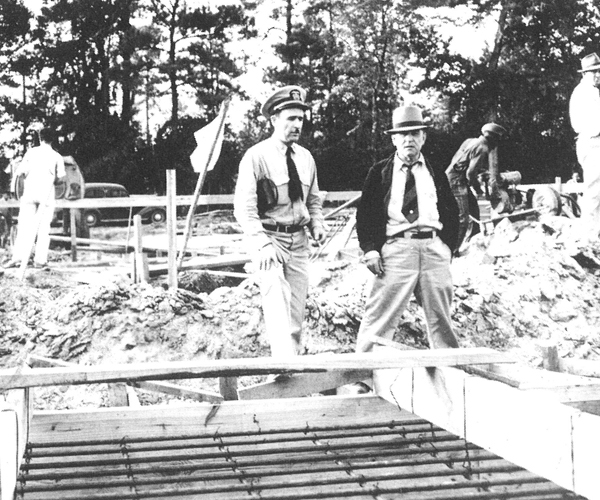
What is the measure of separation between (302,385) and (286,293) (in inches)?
25.7

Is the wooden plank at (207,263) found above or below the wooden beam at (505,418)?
below

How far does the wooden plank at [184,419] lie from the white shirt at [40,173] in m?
8.73

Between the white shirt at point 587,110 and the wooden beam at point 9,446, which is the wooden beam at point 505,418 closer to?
the wooden beam at point 9,446

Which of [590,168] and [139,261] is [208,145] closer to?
[139,261]

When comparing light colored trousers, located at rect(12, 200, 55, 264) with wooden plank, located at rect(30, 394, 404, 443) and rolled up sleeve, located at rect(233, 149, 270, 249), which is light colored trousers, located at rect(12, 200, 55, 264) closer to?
rolled up sleeve, located at rect(233, 149, 270, 249)

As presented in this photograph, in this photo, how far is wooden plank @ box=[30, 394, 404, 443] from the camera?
3889 millimetres

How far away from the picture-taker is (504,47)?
3294cm

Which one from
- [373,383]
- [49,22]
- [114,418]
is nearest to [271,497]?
[114,418]

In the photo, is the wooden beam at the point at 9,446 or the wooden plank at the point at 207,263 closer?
the wooden beam at the point at 9,446

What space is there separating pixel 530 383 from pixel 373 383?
1.02 m

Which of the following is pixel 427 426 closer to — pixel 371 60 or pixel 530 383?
pixel 530 383

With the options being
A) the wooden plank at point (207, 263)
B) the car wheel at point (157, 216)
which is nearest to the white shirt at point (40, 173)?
the wooden plank at point (207, 263)

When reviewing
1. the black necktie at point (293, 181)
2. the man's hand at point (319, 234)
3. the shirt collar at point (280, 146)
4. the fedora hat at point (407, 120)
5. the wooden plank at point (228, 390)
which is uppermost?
the fedora hat at point (407, 120)

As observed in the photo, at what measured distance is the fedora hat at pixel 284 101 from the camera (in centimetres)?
533
